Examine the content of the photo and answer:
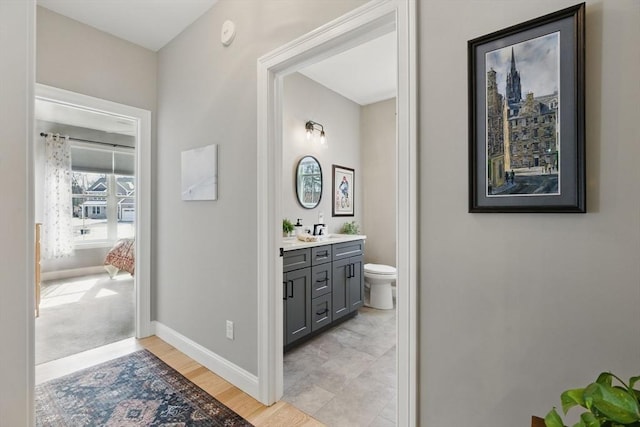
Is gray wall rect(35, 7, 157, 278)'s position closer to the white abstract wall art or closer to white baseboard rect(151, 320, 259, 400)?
the white abstract wall art

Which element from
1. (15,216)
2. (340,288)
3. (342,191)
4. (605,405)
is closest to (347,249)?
(340,288)

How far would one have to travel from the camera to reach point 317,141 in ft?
11.8

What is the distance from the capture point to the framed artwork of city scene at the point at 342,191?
12.6 ft

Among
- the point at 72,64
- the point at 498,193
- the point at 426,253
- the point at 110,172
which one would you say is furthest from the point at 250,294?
the point at 110,172

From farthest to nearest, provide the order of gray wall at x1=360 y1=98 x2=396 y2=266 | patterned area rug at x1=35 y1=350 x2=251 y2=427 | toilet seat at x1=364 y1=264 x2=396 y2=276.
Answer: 1. gray wall at x1=360 y1=98 x2=396 y2=266
2. toilet seat at x1=364 y1=264 x2=396 y2=276
3. patterned area rug at x1=35 y1=350 x2=251 y2=427

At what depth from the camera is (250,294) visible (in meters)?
2.03

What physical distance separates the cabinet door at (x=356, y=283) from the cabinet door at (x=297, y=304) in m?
0.71

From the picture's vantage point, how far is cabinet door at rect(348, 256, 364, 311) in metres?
3.25

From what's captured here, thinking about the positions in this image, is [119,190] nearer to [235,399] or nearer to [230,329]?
[230,329]

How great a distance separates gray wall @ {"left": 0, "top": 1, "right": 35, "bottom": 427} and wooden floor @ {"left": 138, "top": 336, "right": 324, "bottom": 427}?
1.04m

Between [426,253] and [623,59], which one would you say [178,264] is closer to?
[426,253]

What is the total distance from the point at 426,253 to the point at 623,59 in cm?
85

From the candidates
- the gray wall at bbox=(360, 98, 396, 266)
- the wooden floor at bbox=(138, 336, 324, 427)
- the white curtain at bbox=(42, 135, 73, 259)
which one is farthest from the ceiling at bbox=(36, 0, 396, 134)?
the white curtain at bbox=(42, 135, 73, 259)

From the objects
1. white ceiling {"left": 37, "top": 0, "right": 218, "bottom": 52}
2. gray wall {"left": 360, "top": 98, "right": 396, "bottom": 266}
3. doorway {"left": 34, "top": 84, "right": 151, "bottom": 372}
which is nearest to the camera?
white ceiling {"left": 37, "top": 0, "right": 218, "bottom": 52}
